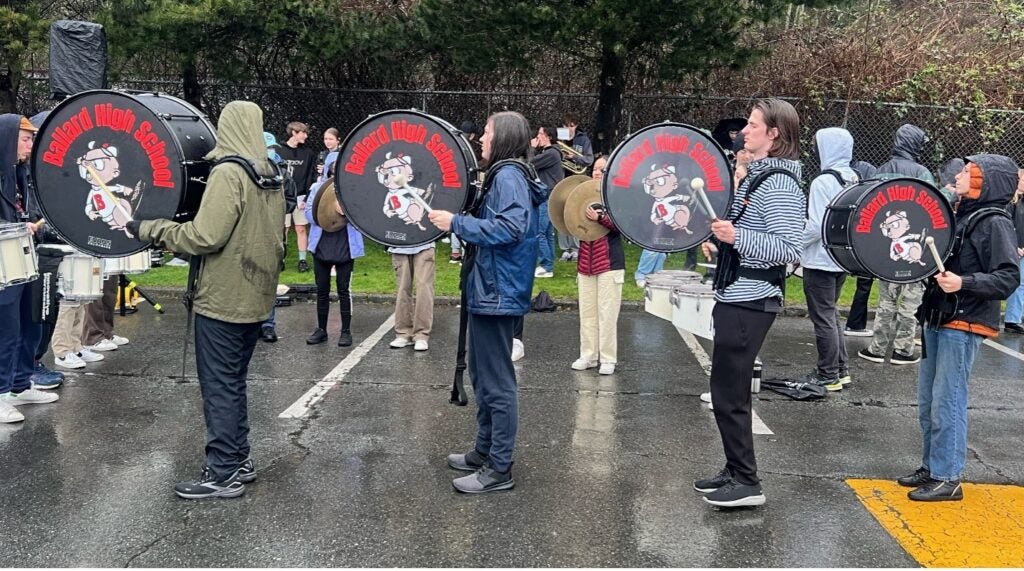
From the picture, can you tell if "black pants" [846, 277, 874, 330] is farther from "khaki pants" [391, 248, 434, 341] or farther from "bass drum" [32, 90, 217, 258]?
"bass drum" [32, 90, 217, 258]

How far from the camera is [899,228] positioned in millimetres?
4973

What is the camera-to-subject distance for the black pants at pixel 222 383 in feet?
15.1

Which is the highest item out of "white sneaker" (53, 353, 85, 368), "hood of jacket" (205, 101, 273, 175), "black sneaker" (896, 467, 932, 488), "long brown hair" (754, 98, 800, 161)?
"long brown hair" (754, 98, 800, 161)

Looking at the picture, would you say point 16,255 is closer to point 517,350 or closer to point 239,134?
point 239,134

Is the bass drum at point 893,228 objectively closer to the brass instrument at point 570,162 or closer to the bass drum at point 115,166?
the bass drum at point 115,166

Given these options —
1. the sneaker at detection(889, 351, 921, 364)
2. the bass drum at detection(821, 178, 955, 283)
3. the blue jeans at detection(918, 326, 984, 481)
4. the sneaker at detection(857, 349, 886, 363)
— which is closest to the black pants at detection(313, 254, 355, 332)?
the bass drum at detection(821, 178, 955, 283)

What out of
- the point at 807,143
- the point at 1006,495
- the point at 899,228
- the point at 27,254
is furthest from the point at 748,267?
the point at 807,143

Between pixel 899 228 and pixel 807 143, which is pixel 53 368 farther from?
pixel 807 143

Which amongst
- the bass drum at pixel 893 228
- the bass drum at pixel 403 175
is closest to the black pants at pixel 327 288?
the bass drum at pixel 403 175

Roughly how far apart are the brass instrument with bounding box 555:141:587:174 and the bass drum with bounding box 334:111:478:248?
723 centimetres

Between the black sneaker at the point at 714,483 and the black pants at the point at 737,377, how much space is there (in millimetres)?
90

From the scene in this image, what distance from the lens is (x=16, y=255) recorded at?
5492mm

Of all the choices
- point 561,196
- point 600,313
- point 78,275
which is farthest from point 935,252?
point 78,275

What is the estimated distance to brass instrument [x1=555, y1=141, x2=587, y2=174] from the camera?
12.0 m
